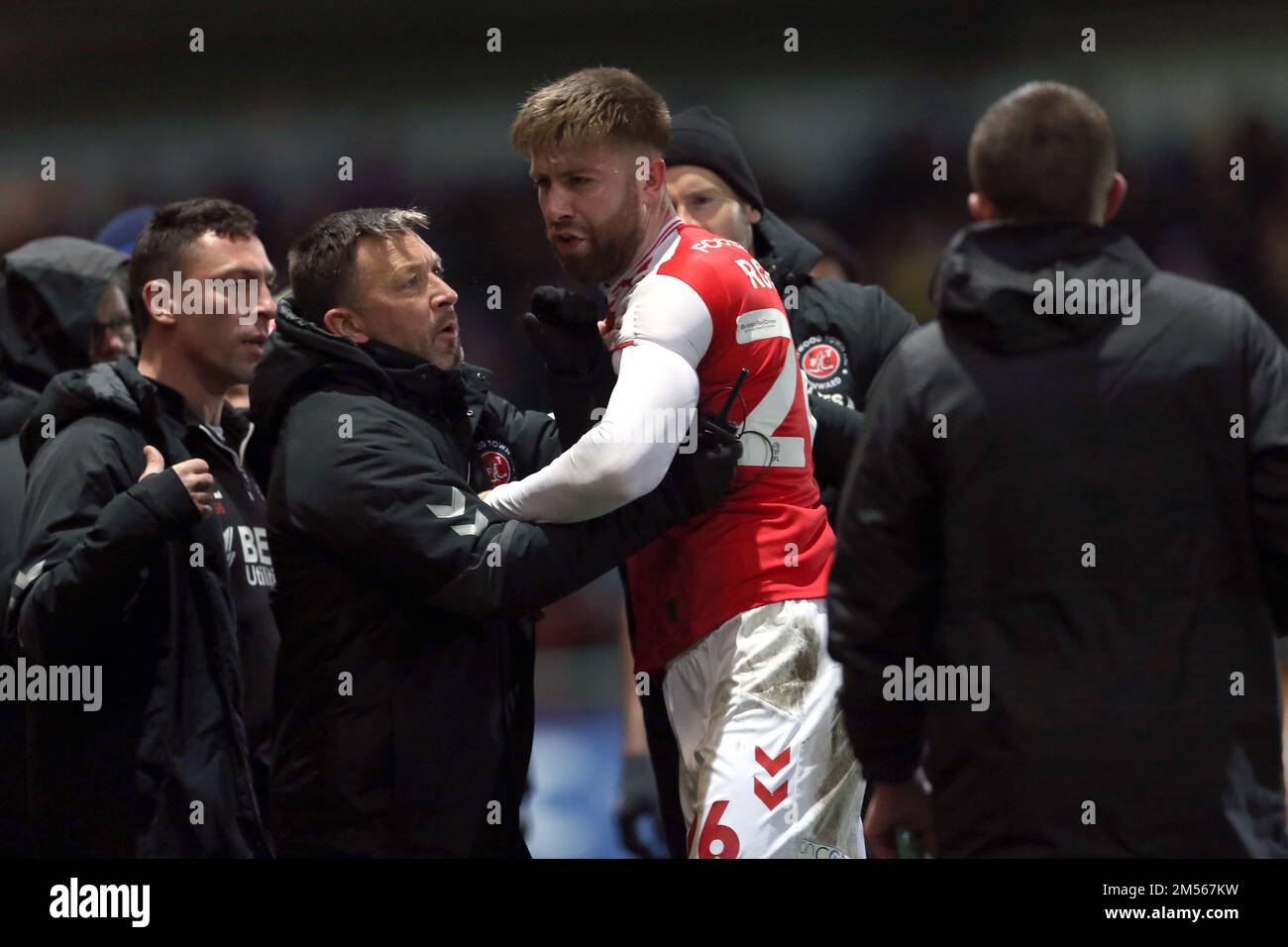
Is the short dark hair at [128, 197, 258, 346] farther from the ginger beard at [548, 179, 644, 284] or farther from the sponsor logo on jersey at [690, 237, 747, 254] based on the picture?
the sponsor logo on jersey at [690, 237, 747, 254]

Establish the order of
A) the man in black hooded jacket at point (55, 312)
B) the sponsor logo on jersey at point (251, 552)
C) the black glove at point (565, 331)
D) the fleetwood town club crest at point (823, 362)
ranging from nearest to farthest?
the black glove at point (565, 331)
the sponsor logo on jersey at point (251, 552)
the fleetwood town club crest at point (823, 362)
the man in black hooded jacket at point (55, 312)

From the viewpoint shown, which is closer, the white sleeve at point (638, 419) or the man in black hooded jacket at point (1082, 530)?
the man in black hooded jacket at point (1082, 530)

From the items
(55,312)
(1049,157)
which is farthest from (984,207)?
(55,312)

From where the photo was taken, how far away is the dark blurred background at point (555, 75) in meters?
8.09

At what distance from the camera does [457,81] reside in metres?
8.38

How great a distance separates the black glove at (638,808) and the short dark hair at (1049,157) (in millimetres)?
3461

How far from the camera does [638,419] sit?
300cm

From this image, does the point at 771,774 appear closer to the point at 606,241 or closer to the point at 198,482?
the point at 606,241

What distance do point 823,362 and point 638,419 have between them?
1410mm

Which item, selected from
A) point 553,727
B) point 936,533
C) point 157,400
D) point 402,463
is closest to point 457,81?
point 553,727

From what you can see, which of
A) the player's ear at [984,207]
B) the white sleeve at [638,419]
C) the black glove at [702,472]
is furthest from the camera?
the black glove at [702,472]

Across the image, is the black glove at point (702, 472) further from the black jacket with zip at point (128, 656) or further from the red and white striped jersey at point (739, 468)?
the black jacket with zip at point (128, 656)

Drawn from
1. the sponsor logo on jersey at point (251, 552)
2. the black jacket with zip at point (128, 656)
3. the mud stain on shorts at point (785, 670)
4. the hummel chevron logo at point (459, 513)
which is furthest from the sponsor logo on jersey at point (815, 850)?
the sponsor logo on jersey at point (251, 552)

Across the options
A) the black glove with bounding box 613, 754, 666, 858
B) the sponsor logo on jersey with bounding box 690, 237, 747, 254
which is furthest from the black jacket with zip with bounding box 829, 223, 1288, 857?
the black glove with bounding box 613, 754, 666, 858
